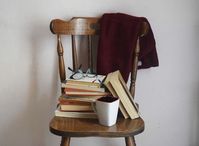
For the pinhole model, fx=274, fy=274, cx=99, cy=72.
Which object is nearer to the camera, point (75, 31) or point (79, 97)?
point (79, 97)

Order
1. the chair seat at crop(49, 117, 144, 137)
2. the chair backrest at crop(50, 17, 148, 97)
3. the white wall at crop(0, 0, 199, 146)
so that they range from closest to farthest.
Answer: the chair seat at crop(49, 117, 144, 137) → the chair backrest at crop(50, 17, 148, 97) → the white wall at crop(0, 0, 199, 146)

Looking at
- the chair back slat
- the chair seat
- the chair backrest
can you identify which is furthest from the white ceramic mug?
the chair back slat

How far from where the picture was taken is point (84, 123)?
3.14ft

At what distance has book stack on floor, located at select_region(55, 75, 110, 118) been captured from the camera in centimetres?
99

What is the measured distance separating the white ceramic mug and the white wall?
41 cm

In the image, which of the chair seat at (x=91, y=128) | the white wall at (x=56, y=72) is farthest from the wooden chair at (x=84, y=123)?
the white wall at (x=56, y=72)

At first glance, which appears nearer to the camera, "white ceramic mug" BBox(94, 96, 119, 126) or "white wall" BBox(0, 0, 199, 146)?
"white ceramic mug" BBox(94, 96, 119, 126)

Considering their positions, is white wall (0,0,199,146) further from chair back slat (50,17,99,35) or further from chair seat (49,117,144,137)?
chair seat (49,117,144,137)

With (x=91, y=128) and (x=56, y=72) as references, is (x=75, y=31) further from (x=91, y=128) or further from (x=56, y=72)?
(x=91, y=128)

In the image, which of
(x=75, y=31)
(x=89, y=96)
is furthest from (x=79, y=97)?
(x=75, y=31)

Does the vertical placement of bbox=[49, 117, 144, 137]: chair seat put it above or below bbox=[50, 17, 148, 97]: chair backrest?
below
